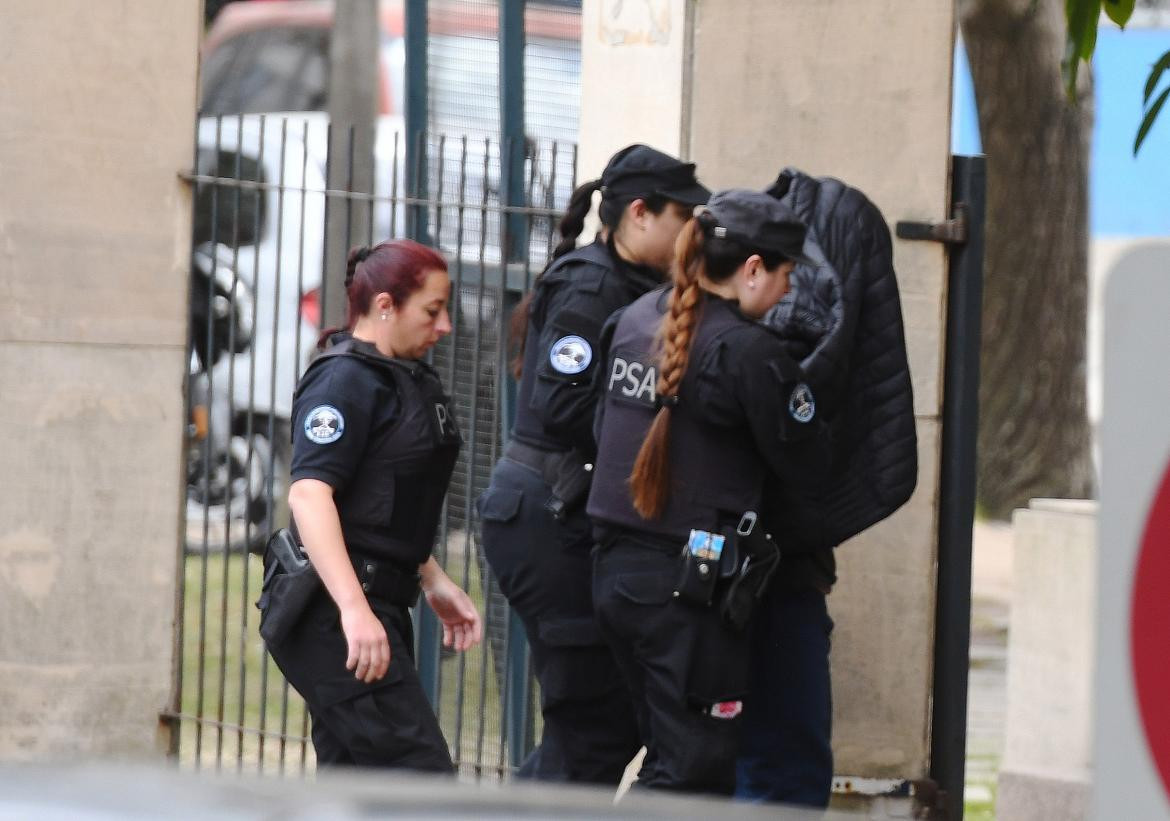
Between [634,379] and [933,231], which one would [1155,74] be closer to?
[634,379]

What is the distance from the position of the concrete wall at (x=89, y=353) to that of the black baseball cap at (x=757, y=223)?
2783 mm

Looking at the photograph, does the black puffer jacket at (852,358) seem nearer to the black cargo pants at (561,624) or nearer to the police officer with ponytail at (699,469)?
the police officer with ponytail at (699,469)

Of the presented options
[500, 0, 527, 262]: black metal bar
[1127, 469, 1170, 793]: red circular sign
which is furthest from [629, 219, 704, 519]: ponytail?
[1127, 469, 1170, 793]: red circular sign

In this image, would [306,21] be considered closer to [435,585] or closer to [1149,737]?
[435,585]

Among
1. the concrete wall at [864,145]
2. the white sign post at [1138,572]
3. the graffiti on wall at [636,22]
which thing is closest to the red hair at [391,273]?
the concrete wall at [864,145]

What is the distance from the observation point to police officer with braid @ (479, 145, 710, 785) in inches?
198

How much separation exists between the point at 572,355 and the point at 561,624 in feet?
2.15

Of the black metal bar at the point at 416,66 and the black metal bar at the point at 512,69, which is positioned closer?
the black metal bar at the point at 512,69

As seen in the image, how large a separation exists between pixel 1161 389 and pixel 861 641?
13.1 feet

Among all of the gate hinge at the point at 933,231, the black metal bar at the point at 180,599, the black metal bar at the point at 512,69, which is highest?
the black metal bar at the point at 512,69

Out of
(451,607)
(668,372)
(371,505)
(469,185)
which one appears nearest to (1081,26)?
(668,372)

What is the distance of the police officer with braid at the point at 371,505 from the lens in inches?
186

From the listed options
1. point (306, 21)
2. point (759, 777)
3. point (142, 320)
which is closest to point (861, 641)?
point (759, 777)

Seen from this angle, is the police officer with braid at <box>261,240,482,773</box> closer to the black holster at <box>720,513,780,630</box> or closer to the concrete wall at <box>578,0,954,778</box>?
the black holster at <box>720,513,780,630</box>
